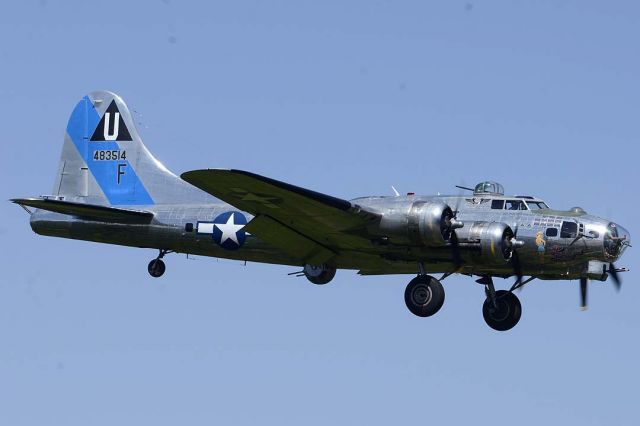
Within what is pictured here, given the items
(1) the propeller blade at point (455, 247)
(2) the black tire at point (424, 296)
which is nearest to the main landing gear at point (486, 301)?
(2) the black tire at point (424, 296)

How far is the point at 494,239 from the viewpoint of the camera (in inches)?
1117

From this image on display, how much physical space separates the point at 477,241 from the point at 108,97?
11367 mm

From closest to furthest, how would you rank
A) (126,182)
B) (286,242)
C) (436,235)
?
(436,235)
(286,242)
(126,182)

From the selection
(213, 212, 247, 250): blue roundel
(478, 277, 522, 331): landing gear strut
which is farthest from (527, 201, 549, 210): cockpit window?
(213, 212, 247, 250): blue roundel

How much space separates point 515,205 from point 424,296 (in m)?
2.86

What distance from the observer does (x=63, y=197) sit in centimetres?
3378

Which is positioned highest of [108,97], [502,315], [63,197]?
[108,97]

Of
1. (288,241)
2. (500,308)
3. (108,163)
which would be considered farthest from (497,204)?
(108,163)

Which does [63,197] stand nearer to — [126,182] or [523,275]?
[126,182]

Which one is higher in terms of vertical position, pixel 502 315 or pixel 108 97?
pixel 108 97

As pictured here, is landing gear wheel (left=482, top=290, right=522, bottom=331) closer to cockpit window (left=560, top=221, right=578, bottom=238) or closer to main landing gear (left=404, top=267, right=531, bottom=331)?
main landing gear (left=404, top=267, right=531, bottom=331)

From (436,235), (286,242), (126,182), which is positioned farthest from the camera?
(126,182)

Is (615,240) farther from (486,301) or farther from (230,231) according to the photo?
(230,231)

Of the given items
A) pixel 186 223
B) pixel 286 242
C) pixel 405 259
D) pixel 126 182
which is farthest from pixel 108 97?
pixel 405 259
